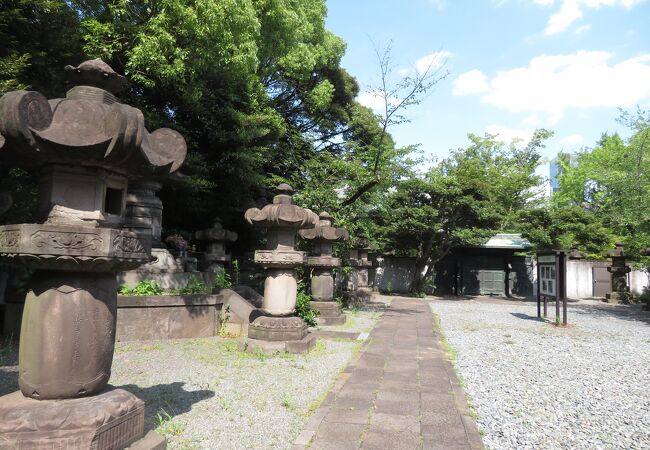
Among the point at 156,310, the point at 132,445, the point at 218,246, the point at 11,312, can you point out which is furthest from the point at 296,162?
the point at 132,445

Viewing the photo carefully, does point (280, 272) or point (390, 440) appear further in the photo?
point (280, 272)

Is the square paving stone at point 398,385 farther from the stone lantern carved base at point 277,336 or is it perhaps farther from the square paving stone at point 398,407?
the stone lantern carved base at point 277,336

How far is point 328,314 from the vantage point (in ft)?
35.9

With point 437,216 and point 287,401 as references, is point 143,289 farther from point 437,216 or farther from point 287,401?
point 437,216

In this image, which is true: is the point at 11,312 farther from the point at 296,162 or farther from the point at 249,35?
the point at 296,162

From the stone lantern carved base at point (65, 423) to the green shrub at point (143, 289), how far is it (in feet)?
17.3

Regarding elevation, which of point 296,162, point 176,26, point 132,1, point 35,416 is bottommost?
point 35,416

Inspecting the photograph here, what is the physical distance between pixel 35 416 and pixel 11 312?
19.0ft

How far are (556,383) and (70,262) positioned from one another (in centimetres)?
601

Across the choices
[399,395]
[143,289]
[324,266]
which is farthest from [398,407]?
[324,266]

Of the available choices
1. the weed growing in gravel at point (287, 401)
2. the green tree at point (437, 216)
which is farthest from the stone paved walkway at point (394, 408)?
the green tree at point (437, 216)

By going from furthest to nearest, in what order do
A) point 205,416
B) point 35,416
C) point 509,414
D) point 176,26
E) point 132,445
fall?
point 176,26, point 509,414, point 205,416, point 132,445, point 35,416

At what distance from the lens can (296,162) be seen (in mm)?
15422

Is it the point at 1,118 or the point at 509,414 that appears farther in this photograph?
the point at 509,414
